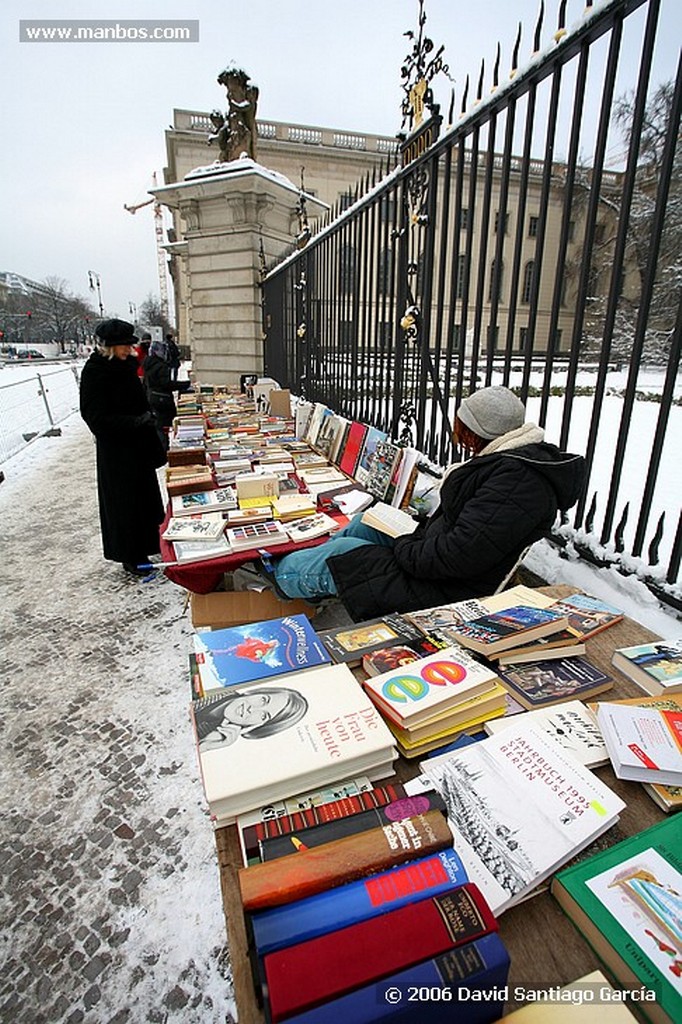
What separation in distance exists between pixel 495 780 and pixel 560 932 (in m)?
0.27

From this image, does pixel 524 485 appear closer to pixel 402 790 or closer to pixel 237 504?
pixel 402 790

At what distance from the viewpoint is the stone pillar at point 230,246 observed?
29.1 feet

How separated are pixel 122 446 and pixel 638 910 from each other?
4197 mm

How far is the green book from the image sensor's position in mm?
740

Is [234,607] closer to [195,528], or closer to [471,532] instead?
[195,528]

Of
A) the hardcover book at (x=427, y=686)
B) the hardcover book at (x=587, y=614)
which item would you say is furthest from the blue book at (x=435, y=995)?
the hardcover book at (x=587, y=614)

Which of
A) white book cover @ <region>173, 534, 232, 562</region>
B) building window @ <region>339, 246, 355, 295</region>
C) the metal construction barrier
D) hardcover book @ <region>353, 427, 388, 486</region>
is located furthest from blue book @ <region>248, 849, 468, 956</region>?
the metal construction barrier

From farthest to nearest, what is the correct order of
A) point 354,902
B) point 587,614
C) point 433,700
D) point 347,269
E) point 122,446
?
point 347,269 < point 122,446 < point 587,614 < point 433,700 < point 354,902

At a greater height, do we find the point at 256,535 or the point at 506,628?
the point at 506,628

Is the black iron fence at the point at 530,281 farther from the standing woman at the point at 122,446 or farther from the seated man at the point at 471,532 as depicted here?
the standing woman at the point at 122,446

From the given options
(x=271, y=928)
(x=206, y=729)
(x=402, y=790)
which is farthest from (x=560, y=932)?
(x=206, y=729)

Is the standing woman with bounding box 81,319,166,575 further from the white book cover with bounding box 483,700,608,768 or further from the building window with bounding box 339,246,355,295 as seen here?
the white book cover with bounding box 483,700,608,768

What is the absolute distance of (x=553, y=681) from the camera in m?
1.48

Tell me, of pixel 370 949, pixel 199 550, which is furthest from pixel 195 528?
pixel 370 949
